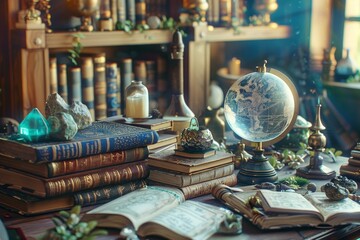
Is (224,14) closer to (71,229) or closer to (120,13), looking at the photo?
(120,13)

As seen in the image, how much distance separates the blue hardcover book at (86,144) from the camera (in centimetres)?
170

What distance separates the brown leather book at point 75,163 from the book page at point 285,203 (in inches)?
15.5

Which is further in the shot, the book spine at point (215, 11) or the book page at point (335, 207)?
the book spine at point (215, 11)

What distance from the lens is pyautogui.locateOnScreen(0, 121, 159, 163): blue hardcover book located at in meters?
1.70

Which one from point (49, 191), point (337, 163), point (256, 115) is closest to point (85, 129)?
point (49, 191)

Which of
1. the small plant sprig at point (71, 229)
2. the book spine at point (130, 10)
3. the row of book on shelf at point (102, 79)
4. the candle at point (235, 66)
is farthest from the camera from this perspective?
the candle at point (235, 66)

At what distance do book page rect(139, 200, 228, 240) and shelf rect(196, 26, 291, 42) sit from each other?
2245mm

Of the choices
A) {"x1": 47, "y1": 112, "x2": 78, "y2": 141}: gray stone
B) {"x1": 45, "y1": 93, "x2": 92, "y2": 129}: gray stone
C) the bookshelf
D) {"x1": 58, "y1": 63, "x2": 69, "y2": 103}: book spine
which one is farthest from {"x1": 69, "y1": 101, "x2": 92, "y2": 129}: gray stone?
{"x1": 58, "y1": 63, "x2": 69, "y2": 103}: book spine

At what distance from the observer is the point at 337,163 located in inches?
94.6

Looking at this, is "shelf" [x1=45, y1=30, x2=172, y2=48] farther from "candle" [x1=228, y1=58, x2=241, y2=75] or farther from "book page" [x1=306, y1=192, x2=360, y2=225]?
"book page" [x1=306, y1=192, x2=360, y2=225]

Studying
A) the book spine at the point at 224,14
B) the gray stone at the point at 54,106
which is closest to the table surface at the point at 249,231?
the gray stone at the point at 54,106

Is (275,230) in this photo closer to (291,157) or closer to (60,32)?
(291,157)

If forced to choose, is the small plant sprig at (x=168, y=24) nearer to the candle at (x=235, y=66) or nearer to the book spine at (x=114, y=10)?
the book spine at (x=114, y=10)

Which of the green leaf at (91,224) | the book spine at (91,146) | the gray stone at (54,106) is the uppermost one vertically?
the gray stone at (54,106)
